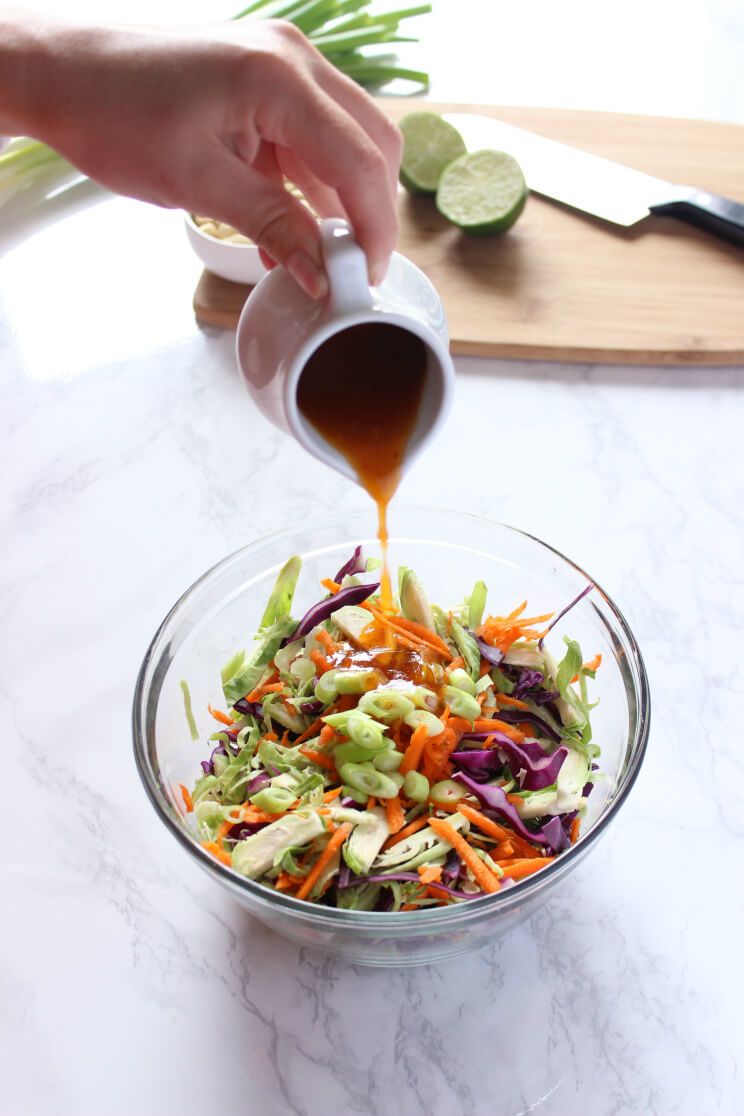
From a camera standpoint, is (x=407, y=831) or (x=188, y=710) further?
A: (x=188, y=710)

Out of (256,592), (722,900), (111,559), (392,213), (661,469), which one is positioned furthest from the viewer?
(661,469)

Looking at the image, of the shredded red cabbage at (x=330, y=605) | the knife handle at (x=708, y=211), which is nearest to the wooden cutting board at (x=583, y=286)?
the knife handle at (x=708, y=211)

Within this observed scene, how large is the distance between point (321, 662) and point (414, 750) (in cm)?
22

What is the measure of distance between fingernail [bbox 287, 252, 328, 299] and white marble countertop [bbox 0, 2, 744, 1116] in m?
0.86

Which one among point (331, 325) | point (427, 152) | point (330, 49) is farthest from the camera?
point (330, 49)

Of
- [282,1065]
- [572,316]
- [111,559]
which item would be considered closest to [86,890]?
[282,1065]

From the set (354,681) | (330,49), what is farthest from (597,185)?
(354,681)

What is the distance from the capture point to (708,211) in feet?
8.34

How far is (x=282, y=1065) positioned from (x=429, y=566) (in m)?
0.79

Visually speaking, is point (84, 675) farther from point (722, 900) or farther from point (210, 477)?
point (722, 900)

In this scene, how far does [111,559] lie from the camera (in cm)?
204

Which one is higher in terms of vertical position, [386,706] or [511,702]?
[386,706]

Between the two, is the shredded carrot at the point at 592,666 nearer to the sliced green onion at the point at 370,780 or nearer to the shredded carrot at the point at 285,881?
the sliced green onion at the point at 370,780

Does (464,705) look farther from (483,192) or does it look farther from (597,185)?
(597,185)
